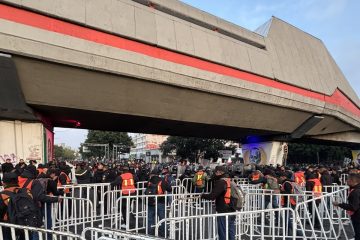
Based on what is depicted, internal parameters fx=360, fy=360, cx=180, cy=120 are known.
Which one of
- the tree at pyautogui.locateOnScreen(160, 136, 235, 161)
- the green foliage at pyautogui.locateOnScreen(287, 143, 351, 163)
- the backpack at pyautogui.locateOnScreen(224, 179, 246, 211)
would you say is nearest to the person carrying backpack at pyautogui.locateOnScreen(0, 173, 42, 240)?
the backpack at pyautogui.locateOnScreen(224, 179, 246, 211)

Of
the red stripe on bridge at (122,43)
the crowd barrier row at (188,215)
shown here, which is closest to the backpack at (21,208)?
the crowd barrier row at (188,215)

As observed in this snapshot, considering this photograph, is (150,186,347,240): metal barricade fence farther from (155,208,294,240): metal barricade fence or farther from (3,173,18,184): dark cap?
(3,173,18,184): dark cap

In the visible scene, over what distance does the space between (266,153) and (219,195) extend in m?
26.0

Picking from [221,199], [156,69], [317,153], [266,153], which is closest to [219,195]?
[221,199]

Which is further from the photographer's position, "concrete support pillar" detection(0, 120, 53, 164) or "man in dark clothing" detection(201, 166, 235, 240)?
"concrete support pillar" detection(0, 120, 53, 164)

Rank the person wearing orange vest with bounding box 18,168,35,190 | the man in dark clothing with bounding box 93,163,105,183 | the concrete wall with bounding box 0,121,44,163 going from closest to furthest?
the person wearing orange vest with bounding box 18,168,35,190, the man in dark clothing with bounding box 93,163,105,183, the concrete wall with bounding box 0,121,44,163

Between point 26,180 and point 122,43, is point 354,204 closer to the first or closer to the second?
point 26,180

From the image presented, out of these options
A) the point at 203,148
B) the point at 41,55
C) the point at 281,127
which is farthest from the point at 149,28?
the point at 203,148

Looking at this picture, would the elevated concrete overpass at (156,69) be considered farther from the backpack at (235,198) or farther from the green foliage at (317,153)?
the green foliage at (317,153)

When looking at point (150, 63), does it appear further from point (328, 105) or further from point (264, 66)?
point (328, 105)

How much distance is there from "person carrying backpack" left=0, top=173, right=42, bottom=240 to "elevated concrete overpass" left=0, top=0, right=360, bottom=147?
914cm

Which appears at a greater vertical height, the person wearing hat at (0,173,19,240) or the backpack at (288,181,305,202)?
the person wearing hat at (0,173,19,240)

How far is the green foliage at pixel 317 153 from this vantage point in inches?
2456

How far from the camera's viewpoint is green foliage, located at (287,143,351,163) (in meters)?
62.4
